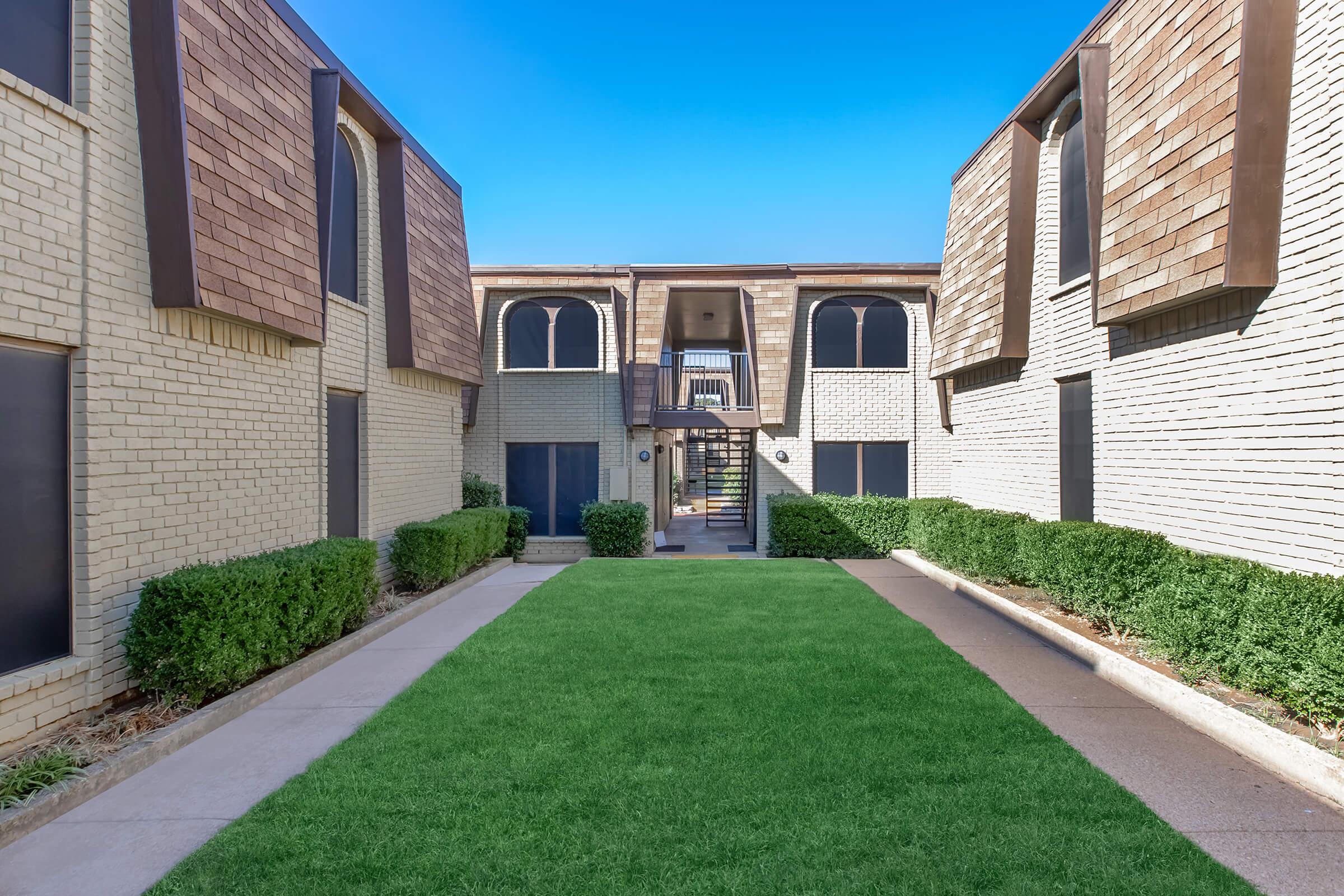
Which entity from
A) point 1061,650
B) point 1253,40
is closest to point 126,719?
point 1061,650

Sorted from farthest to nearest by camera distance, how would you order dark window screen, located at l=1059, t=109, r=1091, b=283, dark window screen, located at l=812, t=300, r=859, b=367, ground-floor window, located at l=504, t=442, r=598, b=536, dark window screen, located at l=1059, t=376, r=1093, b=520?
1. dark window screen, located at l=812, t=300, r=859, b=367
2. ground-floor window, located at l=504, t=442, r=598, b=536
3. dark window screen, located at l=1059, t=109, r=1091, b=283
4. dark window screen, located at l=1059, t=376, r=1093, b=520

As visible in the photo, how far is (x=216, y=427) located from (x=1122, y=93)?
31.8 ft

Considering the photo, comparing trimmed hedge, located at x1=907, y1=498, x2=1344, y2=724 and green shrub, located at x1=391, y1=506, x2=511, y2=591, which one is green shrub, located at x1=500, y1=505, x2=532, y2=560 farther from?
trimmed hedge, located at x1=907, y1=498, x2=1344, y2=724

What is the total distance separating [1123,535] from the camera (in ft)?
20.0

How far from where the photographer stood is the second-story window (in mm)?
14258

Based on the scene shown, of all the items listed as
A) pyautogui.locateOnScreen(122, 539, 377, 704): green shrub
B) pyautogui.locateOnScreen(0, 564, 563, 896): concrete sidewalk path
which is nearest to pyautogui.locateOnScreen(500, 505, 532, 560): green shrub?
pyautogui.locateOnScreen(122, 539, 377, 704): green shrub

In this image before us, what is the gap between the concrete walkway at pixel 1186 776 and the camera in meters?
3.00

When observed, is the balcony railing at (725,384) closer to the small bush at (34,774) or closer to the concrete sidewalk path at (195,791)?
the concrete sidewalk path at (195,791)

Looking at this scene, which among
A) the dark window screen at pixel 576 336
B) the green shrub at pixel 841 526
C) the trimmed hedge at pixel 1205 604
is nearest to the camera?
the trimmed hedge at pixel 1205 604

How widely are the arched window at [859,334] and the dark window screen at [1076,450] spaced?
20.9ft

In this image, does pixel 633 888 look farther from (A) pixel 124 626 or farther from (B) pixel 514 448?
(B) pixel 514 448

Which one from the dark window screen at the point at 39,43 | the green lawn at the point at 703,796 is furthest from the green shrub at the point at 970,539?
the dark window screen at the point at 39,43

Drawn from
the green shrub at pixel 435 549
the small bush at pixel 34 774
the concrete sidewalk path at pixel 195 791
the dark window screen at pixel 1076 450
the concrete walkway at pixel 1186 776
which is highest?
the dark window screen at pixel 1076 450

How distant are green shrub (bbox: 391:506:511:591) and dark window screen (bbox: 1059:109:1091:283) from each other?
30.1ft
